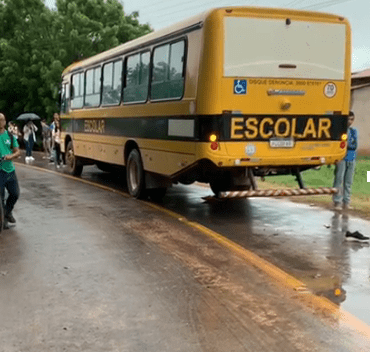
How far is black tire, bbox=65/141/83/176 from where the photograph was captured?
18.5m

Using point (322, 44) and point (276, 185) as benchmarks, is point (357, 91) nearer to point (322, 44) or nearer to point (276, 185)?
point (276, 185)

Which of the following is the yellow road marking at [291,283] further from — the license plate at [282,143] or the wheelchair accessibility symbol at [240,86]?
the wheelchair accessibility symbol at [240,86]

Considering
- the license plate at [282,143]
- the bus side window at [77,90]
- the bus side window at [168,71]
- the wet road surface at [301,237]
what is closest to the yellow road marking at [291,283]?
the wet road surface at [301,237]

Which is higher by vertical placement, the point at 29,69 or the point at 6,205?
the point at 29,69

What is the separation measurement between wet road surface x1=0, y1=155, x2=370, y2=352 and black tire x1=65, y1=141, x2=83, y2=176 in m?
8.47

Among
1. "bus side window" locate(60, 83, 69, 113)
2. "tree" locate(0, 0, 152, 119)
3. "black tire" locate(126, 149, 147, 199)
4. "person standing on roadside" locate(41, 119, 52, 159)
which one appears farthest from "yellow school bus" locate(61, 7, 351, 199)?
"tree" locate(0, 0, 152, 119)

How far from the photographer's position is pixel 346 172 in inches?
481

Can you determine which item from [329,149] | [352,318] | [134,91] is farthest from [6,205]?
[352,318]

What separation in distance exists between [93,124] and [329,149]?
7.35m

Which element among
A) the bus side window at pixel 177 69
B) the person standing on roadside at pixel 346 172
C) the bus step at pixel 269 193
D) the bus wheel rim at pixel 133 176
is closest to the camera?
the bus step at pixel 269 193

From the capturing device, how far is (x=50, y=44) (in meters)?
36.0

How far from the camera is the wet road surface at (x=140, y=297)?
4.89m

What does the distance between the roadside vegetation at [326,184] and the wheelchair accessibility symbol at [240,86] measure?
10.9ft

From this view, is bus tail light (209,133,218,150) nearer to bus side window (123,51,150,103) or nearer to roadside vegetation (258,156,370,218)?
bus side window (123,51,150,103)
